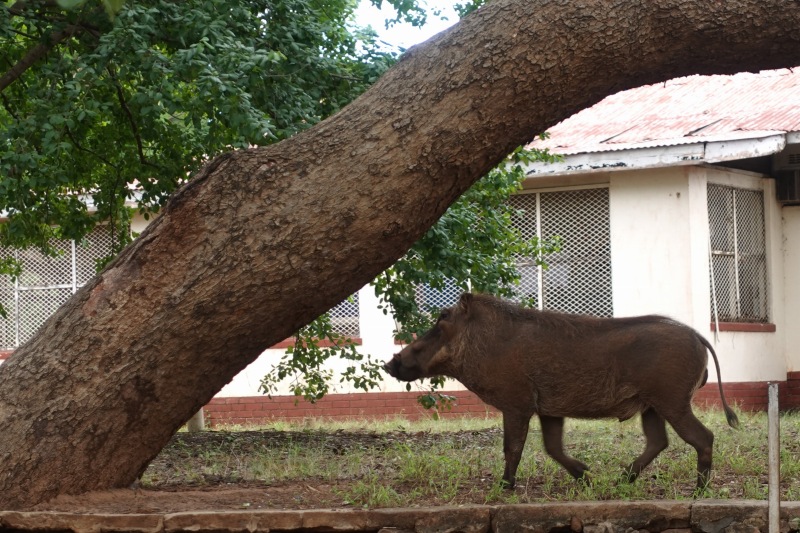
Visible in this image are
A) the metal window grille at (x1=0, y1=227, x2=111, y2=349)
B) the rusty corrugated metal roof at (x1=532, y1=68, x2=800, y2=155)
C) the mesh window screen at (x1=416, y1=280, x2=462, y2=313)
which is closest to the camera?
the rusty corrugated metal roof at (x1=532, y1=68, x2=800, y2=155)

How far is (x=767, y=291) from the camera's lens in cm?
1496

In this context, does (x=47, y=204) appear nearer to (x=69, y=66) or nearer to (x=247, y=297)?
(x=69, y=66)

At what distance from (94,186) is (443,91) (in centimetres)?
641

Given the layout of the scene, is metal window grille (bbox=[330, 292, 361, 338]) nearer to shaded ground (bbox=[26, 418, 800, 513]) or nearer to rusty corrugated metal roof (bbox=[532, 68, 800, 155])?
rusty corrugated metal roof (bbox=[532, 68, 800, 155])

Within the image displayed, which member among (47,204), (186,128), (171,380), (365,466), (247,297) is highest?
(186,128)

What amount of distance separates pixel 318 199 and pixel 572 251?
8.93 m

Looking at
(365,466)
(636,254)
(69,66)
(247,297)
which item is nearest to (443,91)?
(247,297)

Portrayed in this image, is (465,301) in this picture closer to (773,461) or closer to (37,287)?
(773,461)

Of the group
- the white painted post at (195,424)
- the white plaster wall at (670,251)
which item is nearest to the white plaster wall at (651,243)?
the white plaster wall at (670,251)

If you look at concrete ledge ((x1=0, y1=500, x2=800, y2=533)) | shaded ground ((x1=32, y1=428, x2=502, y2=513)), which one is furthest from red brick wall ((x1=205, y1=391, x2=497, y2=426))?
concrete ledge ((x1=0, y1=500, x2=800, y2=533))

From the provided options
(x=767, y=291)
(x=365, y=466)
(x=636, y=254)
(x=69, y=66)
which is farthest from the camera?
(x=767, y=291)

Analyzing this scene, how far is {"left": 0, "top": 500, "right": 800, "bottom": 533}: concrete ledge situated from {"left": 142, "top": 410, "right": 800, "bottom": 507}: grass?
1.30ft

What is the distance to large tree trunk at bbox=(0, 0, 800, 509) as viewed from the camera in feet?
19.4

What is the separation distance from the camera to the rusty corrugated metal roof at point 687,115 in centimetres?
1342
